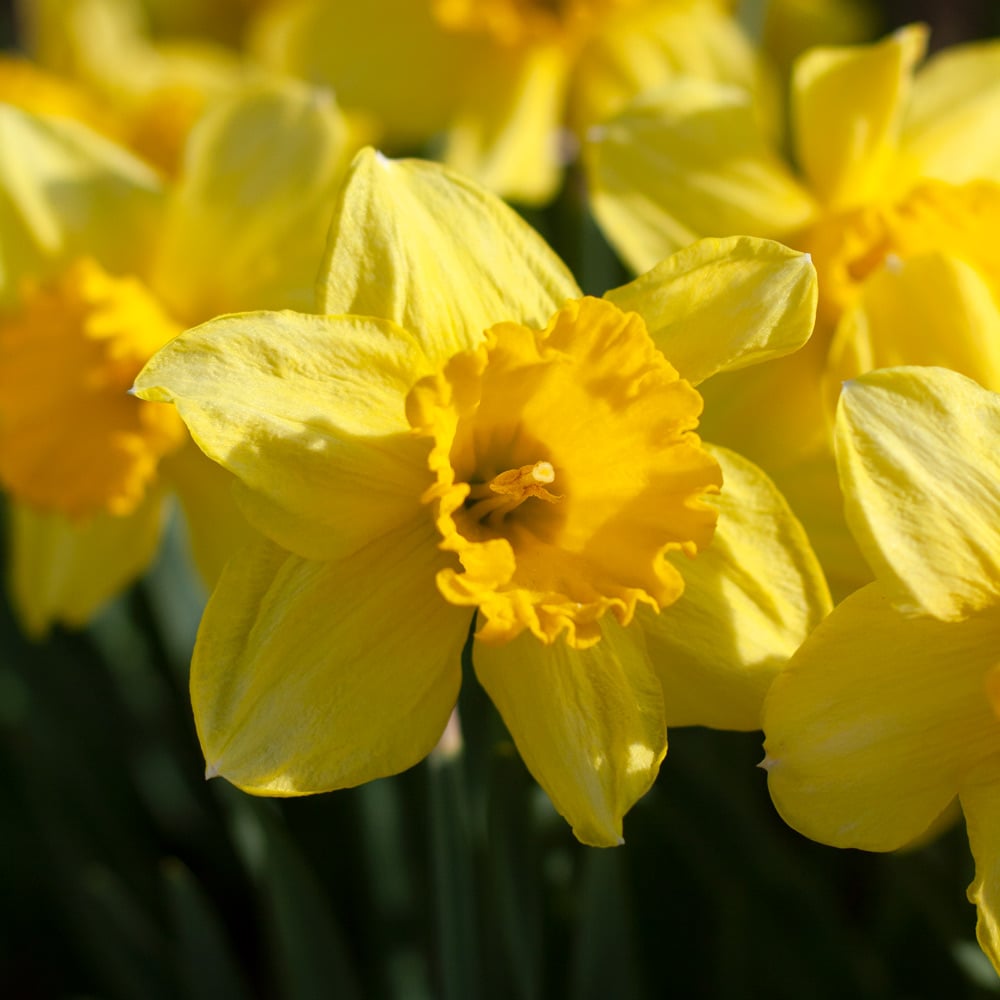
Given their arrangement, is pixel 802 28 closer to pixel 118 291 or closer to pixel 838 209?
pixel 838 209

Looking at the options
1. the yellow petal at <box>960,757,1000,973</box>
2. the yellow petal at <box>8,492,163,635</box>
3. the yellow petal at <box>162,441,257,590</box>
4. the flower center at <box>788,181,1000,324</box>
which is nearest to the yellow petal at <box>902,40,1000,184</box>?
the flower center at <box>788,181,1000,324</box>

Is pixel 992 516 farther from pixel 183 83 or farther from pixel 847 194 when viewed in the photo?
pixel 183 83

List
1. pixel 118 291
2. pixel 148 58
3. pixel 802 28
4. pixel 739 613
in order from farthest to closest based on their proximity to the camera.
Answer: pixel 802 28 → pixel 148 58 → pixel 118 291 → pixel 739 613

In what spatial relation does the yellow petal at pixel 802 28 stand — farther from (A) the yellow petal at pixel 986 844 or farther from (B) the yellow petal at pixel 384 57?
(A) the yellow petal at pixel 986 844

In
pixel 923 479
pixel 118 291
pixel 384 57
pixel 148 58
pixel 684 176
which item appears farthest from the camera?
pixel 148 58

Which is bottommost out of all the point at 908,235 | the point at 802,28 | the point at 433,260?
the point at 802,28

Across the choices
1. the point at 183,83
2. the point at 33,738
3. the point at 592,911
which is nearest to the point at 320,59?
the point at 183,83

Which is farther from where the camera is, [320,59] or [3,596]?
[320,59]

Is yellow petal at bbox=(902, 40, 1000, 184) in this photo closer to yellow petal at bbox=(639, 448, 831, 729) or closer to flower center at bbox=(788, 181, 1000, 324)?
flower center at bbox=(788, 181, 1000, 324)

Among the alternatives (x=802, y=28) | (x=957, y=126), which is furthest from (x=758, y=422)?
(x=802, y=28)
